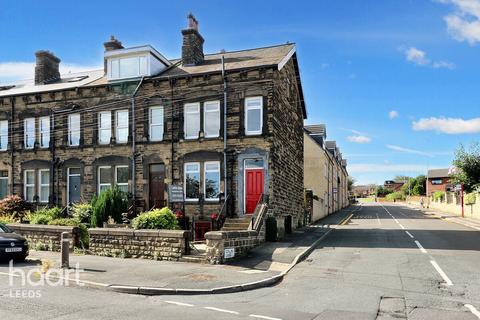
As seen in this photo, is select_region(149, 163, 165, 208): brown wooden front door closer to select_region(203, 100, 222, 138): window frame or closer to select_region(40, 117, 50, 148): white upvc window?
select_region(203, 100, 222, 138): window frame

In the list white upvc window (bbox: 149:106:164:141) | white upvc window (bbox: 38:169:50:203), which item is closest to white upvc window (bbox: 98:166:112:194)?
white upvc window (bbox: 149:106:164:141)

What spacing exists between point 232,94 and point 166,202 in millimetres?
6189

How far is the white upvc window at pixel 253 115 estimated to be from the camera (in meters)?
20.6

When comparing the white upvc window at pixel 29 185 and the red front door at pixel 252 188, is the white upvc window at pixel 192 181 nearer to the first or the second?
the red front door at pixel 252 188

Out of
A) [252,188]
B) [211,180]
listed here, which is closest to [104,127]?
[211,180]

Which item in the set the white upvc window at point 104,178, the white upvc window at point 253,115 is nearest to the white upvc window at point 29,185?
the white upvc window at point 104,178

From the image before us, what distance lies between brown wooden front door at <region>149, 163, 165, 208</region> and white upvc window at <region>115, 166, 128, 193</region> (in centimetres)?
153

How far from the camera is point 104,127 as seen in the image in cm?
2392

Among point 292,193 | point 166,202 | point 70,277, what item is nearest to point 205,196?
point 166,202

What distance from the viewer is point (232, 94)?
68.9 ft

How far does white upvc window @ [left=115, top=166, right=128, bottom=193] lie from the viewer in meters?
23.2

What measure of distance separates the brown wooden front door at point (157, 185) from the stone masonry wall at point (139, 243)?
5939mm

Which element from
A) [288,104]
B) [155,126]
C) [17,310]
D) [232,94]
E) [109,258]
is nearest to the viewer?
[17,310]

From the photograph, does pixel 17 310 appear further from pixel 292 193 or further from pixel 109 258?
pixel 292 193
